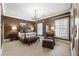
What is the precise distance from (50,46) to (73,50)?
1.35 feet

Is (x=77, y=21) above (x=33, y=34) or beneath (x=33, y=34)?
above

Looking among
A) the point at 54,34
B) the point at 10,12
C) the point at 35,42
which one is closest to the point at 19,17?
the point at 10,12

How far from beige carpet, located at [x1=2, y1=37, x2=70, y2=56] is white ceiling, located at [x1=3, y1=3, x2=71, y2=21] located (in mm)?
466

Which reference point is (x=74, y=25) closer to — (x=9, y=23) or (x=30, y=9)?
(x=30, y=9)

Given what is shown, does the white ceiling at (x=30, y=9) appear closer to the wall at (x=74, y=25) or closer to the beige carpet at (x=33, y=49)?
the wall at (x=74, y=25)

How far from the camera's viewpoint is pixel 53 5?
226cm

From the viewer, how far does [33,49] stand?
7.41ft

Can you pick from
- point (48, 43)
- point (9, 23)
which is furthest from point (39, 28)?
point (9, 23)

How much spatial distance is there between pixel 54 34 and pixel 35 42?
1.25 feet

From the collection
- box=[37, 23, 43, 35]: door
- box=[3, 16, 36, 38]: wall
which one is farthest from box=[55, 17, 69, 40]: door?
box=[3, 16, 36, 38]: wall

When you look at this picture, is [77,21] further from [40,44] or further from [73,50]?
[40,44]

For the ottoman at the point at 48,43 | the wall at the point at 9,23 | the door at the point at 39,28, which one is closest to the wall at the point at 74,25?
the ottoman at the point at 48,43

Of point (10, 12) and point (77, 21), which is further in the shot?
point (10, 12)

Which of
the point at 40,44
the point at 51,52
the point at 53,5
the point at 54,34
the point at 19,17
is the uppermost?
A: the point at 53,5
